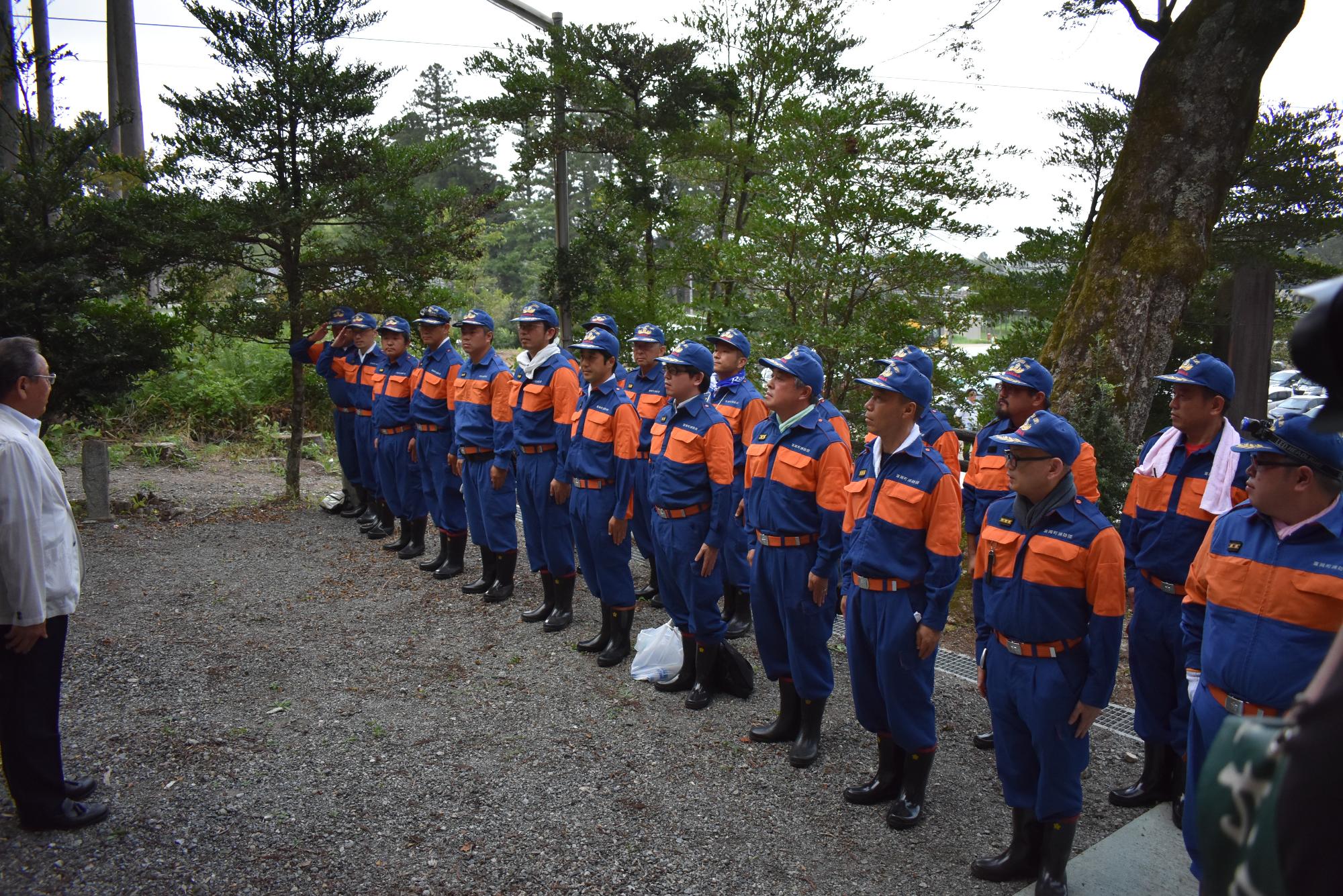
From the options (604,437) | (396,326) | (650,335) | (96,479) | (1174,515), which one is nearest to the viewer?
(1174,515)

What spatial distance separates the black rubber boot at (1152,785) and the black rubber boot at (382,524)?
24.9 feet

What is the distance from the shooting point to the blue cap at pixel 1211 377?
4.10 metres

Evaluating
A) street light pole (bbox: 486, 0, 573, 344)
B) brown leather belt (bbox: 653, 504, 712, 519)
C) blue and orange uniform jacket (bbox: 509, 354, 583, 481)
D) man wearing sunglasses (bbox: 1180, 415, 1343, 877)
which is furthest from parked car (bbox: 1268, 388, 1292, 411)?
man wearing sunglasses (bbox: 1180, 415, 1343, 877)

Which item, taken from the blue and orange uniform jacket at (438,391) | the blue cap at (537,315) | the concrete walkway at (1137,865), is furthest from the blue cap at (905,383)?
the blue and orange uniform jacket at (438,391)

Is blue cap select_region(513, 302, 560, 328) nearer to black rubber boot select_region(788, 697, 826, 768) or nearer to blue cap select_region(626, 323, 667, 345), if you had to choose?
blue cap select_region(626, 323, 667, 345)

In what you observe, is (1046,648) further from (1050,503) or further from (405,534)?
(405,534)

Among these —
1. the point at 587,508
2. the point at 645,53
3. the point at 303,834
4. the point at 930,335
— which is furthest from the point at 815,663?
the point at 645,53

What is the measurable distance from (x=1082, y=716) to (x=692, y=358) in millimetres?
3128

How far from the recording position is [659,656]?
5.76 metres

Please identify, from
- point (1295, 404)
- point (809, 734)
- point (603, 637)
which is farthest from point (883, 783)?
point (1295, 404)

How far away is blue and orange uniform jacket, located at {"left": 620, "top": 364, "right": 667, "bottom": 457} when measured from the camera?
724cm

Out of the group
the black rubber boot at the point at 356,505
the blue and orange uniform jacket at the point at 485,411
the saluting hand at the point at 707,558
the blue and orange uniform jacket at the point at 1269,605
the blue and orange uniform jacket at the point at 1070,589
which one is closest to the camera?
the blue and orange uniform jacket at the point at 1269,605

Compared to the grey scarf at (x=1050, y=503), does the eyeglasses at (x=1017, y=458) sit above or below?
above

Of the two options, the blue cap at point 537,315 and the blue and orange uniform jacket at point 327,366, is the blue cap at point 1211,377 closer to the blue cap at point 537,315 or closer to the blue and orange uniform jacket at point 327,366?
the blue cap at point 537,315
